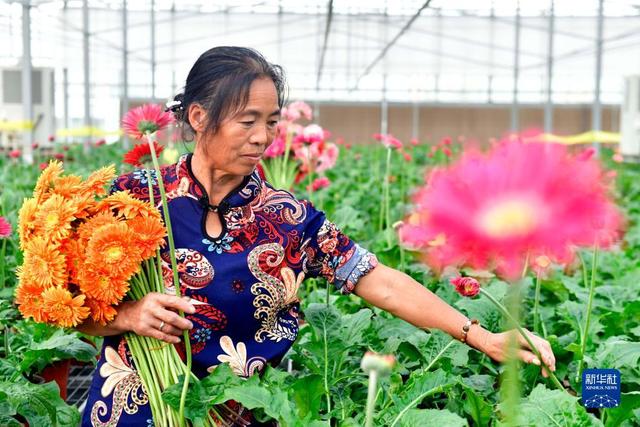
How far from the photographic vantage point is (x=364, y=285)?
4.86ft

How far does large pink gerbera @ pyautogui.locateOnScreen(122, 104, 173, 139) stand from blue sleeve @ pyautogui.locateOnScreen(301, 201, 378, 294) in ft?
1.11

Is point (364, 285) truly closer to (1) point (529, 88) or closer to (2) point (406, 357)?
(2) point (406, 357)

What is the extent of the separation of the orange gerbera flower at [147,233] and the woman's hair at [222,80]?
0.83 feet

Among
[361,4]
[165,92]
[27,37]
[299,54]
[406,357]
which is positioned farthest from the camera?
[165,92]

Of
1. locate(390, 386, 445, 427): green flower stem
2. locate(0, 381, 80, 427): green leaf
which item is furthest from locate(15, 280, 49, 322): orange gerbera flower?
locate(390, 386, 445, 427): green flower stem

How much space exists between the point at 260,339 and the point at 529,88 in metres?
24.1

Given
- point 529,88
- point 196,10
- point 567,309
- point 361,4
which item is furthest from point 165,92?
point 567,309

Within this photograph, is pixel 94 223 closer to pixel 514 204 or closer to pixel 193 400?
pixel 193 400

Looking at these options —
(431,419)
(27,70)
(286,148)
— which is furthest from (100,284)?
(27,70)

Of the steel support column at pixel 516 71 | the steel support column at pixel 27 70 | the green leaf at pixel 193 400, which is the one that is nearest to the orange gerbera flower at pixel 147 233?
the green leaf at pixel 193 400

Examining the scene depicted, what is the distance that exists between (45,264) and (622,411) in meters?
0.93

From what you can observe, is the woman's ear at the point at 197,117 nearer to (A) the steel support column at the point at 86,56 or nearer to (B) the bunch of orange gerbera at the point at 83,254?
(B) the bunch of orange gerbera at the point at 83,254

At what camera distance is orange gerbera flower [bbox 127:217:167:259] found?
1.19 metres

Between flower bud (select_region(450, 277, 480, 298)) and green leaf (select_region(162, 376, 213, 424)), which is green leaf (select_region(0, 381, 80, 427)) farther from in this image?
flower bud (select_region(450, 277, 480, 298))
